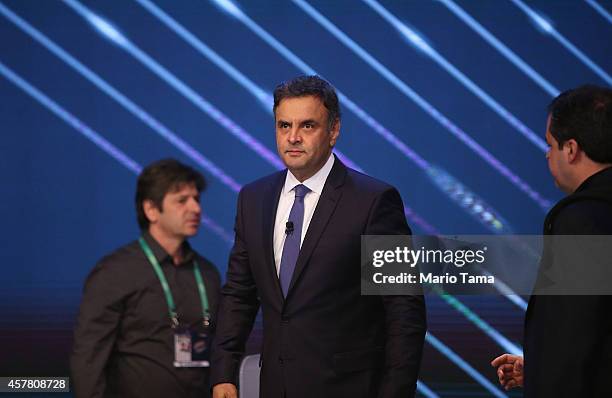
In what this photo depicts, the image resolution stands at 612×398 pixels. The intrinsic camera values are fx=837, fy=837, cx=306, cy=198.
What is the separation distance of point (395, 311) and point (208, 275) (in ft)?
2.44

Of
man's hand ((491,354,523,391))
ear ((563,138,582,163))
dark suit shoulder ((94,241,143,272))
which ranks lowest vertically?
man's hand ((491,354,523,391))

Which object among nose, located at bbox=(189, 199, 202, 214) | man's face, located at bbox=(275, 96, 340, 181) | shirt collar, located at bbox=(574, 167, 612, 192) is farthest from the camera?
nose, located at bbox=(189, 199, 202, 214)

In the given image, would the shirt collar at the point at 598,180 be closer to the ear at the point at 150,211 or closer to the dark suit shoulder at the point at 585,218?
the dark suit shoulder at the point at 585,218

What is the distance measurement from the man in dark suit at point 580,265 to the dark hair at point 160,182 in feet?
4.63

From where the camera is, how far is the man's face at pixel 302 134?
2926 mm

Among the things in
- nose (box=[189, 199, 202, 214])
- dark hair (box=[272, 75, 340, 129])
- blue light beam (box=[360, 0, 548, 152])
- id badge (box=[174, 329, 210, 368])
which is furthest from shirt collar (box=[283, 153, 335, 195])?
blue light beam (box=[360, 0, 548, 152])

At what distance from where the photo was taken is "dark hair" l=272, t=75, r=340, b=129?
2.97m

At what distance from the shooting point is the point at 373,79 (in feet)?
14.4

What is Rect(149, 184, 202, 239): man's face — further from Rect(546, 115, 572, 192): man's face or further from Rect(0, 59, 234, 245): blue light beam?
Rect(546, 115, 572, 192): man's face

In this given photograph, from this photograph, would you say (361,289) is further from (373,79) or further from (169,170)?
(373,79)

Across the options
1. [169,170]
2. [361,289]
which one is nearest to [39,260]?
[169,170]

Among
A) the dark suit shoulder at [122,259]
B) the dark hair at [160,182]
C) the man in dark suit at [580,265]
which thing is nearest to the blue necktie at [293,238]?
the dark hair at [160,182]

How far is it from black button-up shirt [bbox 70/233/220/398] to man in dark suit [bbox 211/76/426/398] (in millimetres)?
179

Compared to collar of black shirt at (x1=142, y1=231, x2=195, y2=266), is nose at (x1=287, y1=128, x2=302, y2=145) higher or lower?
higher
